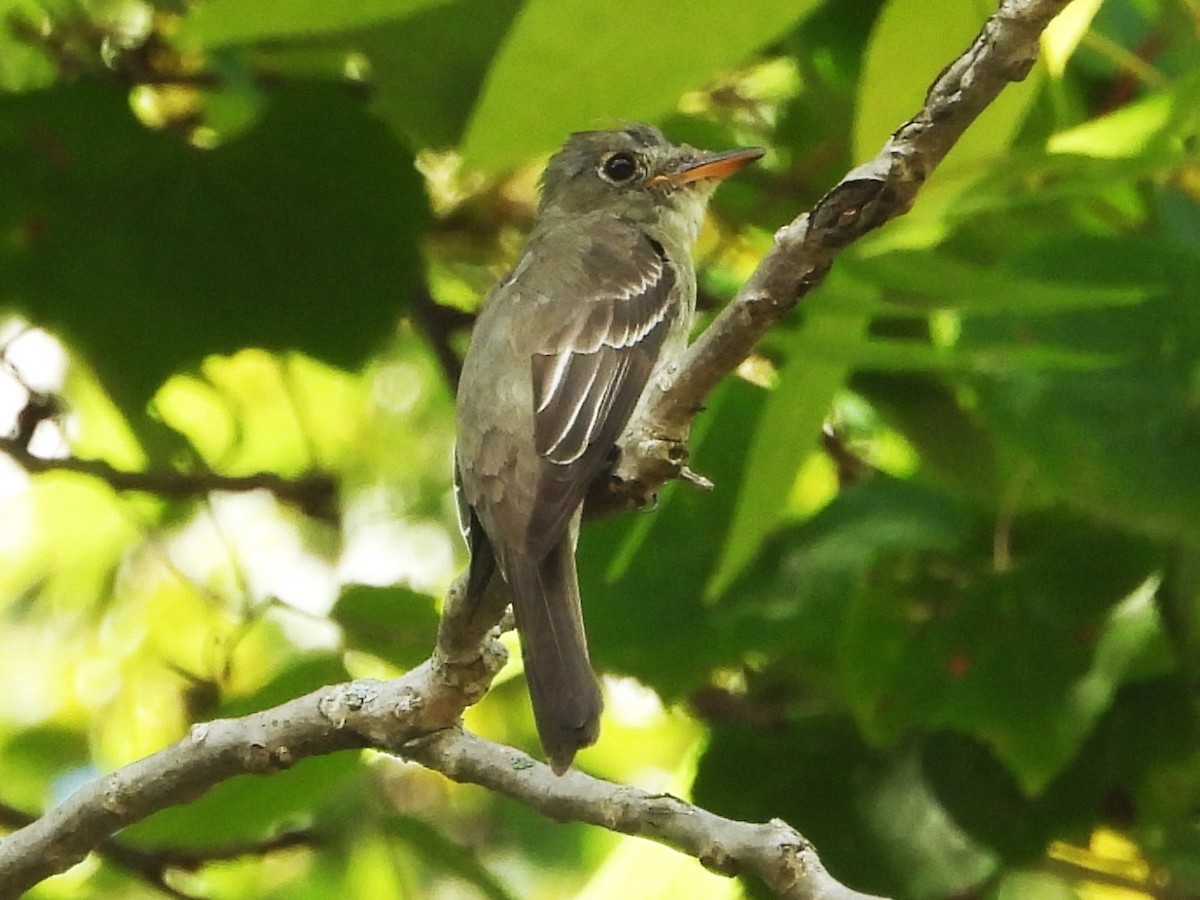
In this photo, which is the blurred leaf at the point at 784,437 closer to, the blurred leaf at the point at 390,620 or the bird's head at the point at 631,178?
the blurred leaf at the point at 390,620

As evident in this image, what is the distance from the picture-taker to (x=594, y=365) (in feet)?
5.36

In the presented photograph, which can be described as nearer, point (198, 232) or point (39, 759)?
point (198, 232)

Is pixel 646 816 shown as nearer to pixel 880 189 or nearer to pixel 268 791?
pixel 880 189

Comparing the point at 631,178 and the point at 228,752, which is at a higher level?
the point at 631,178

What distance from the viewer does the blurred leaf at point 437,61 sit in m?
1.65

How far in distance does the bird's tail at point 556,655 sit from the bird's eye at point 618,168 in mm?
1148

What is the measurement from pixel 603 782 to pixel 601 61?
0.54 m

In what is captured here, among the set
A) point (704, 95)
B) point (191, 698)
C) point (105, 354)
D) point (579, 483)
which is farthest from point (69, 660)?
point (579, 483)

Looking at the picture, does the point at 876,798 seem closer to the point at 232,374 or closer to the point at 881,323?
the point at 881,323

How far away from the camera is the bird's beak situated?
189 cm

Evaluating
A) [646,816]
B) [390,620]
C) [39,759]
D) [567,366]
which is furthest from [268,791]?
[39,759]

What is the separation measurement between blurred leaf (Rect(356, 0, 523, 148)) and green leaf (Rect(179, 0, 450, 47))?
0.32m

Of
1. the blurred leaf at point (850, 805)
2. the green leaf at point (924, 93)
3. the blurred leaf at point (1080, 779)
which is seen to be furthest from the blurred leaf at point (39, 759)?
the green leaf at point (924, 93)

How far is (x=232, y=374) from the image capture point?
236 centimetres
